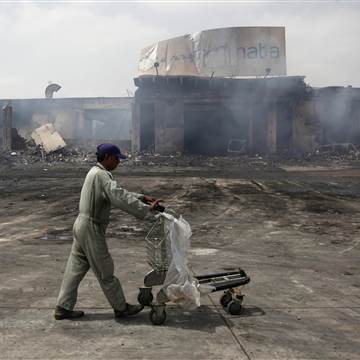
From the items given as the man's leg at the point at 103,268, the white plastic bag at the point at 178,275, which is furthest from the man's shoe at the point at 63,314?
the white plastic bag at the point at 178,275

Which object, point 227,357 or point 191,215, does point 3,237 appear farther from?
point 227,357

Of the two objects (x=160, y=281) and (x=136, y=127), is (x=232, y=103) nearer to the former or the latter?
(x=136, y=127)

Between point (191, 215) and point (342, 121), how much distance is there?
19109 millimetres

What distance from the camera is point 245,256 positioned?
643 centimetres

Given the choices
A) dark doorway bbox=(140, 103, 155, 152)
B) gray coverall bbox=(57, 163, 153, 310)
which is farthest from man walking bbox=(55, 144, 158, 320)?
dark doorway bbox=(140, 103, 155, 152)

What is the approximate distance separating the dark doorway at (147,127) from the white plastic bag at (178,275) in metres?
21.4

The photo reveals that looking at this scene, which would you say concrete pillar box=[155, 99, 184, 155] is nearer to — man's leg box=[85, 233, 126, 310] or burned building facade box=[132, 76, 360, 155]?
burned building facade box=[132, 76, 360, 155]

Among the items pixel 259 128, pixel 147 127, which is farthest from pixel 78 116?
pixel 259 128

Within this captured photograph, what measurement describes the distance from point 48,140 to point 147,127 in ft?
18.3

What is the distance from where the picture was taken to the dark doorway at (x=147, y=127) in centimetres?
2517

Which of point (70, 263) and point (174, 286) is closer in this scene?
point (174, 286)

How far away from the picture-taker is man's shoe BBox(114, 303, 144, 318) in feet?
12.5

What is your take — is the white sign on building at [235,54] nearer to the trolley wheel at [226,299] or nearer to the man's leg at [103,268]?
the trolley wheel at [226,299]

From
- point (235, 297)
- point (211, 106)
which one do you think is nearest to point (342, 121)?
point (211, 106)
